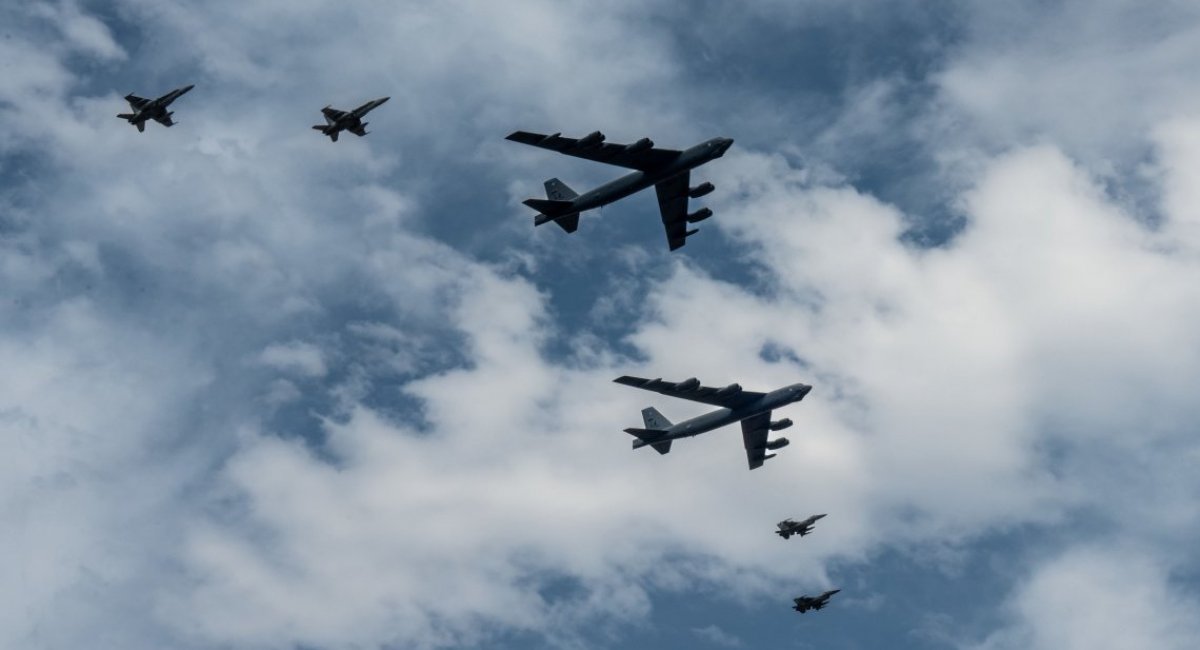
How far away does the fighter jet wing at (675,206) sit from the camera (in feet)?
374

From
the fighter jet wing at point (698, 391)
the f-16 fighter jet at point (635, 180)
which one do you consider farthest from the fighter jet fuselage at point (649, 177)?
the fighter jet wing at point (698, 391)

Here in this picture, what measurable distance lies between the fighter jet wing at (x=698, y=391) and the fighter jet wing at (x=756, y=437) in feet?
16.7

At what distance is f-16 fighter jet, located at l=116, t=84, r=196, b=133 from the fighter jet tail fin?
191 feet

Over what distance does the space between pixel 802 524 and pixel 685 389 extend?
1773 centimetres

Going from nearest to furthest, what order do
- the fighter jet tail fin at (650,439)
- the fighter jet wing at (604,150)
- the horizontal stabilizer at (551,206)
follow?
the fighter jet wing at (604,150)
the horizontal stabilizer at (551,206)
the fighter jet tail fin at (650,439)

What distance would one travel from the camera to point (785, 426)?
402 ft

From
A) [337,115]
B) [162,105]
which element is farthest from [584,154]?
[162,105]

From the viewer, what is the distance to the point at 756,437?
12319 cm

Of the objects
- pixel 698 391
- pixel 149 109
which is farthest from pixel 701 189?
pixel 149 109

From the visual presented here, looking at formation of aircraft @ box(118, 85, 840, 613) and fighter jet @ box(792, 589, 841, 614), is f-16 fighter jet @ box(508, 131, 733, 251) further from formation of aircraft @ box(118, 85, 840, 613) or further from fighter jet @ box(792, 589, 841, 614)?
fighter jet @ box(792, 589, 841, 614)

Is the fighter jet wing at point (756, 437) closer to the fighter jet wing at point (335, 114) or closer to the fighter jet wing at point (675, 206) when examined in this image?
the fighter jet wing at point (675, 206)

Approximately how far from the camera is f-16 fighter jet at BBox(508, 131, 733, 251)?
346ft

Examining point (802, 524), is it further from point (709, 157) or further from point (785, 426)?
point (709, 157)

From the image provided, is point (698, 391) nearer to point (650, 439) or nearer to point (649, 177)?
point (650, 439)
